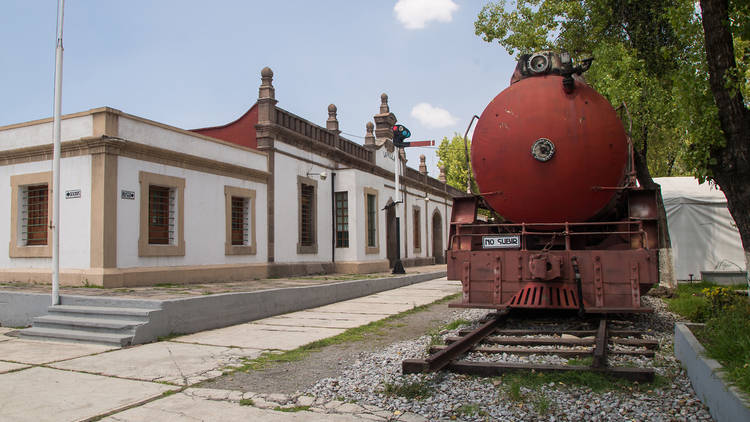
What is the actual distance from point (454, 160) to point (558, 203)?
143ft

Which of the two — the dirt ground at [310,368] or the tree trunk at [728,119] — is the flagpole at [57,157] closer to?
the dirt ground at [310,368]

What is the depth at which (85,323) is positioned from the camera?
7.42 meters

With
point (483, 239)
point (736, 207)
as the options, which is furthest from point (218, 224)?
point (736, 207)

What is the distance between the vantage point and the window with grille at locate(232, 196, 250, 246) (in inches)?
568

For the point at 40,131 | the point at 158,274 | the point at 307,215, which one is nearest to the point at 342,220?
the point at 307,215

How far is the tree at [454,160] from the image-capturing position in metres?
48.3

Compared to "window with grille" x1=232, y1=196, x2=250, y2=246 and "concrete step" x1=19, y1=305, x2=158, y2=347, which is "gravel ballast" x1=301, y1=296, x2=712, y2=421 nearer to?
"concrete step" x1=19, y1=305, x2=158, y2=347

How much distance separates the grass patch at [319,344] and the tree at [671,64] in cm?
454

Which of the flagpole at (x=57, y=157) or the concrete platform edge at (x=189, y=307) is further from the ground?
the flagpole at (x=57, y=157)

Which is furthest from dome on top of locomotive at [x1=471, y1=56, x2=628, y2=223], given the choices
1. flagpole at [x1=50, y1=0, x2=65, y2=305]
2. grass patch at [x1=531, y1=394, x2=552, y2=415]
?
flagpole at [x1=50, y1=0, x2=65, y2=305]

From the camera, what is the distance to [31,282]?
11.3 metres

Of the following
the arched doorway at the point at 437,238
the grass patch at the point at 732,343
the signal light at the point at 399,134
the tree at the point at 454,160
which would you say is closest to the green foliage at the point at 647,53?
the grass patch at the point at 732,343

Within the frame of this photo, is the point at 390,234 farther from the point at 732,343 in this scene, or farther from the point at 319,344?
the point at 732,343

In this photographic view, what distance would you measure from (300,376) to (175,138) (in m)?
8.74
